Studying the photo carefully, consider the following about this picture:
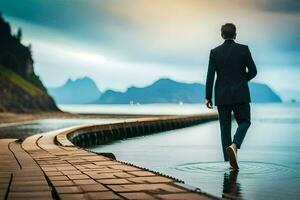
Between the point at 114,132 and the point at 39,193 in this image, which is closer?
the point at 39,193

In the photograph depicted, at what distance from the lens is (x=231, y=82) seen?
9102 millimetres

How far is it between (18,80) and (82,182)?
10641 cm

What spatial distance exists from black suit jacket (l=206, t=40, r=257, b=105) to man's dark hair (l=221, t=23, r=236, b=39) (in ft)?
0.33

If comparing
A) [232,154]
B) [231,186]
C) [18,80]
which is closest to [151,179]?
[231,186]

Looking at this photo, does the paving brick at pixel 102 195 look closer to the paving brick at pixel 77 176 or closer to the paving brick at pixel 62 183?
the paving brick at pixel 62 183

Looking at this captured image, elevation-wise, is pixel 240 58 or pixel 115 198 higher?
pixel 240 58

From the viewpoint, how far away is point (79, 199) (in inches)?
188

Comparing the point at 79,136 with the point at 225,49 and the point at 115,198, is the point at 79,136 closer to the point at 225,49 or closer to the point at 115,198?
the point at 225,49

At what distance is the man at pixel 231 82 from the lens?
29.6 feet

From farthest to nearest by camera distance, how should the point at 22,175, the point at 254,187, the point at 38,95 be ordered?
the point at 38,95 → the point at 254,187 → the point at 22,175

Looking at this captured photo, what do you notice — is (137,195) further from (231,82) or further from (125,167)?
(231,82)

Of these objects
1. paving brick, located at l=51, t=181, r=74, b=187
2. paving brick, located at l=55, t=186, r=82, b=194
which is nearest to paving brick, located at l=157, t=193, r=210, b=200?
paving brick, located at l=55, t=186, r=82, b=194

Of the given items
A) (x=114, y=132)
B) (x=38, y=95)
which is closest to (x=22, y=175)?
(x=114, y=132)

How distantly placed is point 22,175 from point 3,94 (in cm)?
9182
